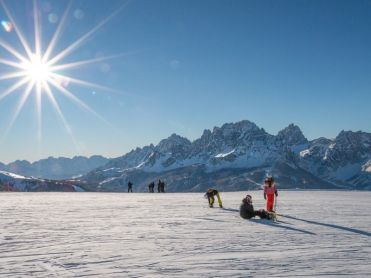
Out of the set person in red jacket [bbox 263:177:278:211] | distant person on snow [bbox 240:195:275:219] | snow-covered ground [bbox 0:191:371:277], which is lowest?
snow-covered ground [bbox 0:191:371:277]

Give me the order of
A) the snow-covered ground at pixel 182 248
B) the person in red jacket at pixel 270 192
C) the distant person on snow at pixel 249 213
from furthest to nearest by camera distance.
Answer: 1. the person in red jacket at pixel 270 192
2. the distant person on snow at pixel 249 213
3. the snow-covered ground at pixel 182 248

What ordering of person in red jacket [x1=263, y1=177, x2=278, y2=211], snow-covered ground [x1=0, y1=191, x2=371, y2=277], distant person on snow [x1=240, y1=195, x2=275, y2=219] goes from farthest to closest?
person in red jacket [x1=263, y1=177, x2=278, y2=211] → distant person on snow [x1=240, y1=195, x2=275, y2=219] → snow-covered ground [x1=0, y1=191, x2=371, y2=277]

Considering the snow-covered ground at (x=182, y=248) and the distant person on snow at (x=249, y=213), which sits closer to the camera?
the snow-covered ground at (x=182, y=248)

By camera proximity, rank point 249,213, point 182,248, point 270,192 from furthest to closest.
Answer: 1. point 270,192
2. point 249,213
3. point 182,248

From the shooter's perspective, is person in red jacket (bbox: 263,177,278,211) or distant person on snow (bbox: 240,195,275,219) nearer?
distant person on snow (bbox: 240,195,275,219)

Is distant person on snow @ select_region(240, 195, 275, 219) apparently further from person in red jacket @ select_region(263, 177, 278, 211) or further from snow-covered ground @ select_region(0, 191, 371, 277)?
person in red jacket @ select_region(263, 177, 278, 211)

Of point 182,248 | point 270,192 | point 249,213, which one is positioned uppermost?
point 270,192

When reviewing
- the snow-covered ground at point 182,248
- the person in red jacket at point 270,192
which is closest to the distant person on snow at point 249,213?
the snow-covered ground at point 182,248

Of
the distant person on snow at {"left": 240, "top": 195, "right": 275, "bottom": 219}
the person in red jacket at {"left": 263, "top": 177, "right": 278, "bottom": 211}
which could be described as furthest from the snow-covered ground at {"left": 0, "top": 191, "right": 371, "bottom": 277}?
the person in red jacket at {"left": 263, "top": 177, "right": 278, "bottom": 211}

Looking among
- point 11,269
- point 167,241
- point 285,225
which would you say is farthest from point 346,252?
point 11,269

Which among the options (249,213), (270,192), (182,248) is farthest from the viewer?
(270,192)

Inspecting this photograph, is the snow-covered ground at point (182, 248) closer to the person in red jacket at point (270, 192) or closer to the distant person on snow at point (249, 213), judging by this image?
the distant person on snow at point (249, 213)

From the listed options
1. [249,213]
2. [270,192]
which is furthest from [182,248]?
[270,192]

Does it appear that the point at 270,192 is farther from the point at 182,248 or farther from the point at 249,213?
the point at 182,248
